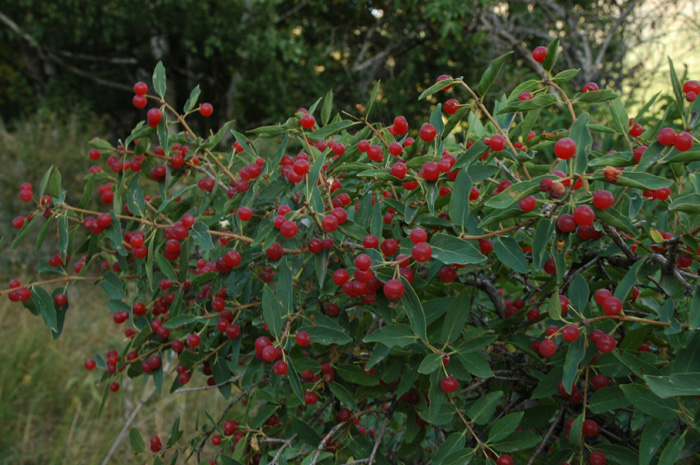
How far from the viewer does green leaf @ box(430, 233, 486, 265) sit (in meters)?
0.76

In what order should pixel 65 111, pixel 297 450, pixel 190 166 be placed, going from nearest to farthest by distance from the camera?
1. pixel 297 450
2. pixel 190 166
3. pixel 65 111

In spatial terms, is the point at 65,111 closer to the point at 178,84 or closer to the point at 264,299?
the point at 178,84

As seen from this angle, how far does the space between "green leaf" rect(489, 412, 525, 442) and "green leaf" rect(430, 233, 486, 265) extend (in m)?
0.30

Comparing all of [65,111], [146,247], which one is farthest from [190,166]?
[65,111]

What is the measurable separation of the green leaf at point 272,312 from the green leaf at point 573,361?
1.49 feet

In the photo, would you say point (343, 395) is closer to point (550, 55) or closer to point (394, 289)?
point (394, 289)

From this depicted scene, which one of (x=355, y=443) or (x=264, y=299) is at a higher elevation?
(x=264, y=299)

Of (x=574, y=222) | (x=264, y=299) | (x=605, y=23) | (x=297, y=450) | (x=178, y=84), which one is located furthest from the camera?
(x=178, y=84)

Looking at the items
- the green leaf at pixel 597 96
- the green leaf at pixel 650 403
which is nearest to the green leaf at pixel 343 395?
the green leaf at pixel 650 403

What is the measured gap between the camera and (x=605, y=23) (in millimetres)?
5426

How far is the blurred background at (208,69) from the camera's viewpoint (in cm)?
330

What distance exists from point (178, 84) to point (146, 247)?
979 centimetres

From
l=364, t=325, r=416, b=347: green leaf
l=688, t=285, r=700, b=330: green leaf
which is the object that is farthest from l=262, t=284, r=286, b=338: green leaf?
l=688, t=285, r=700, b=330: green leaf

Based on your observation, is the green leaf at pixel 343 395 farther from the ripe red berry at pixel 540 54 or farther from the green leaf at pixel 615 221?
the ripe red berry at pixel 540 54
